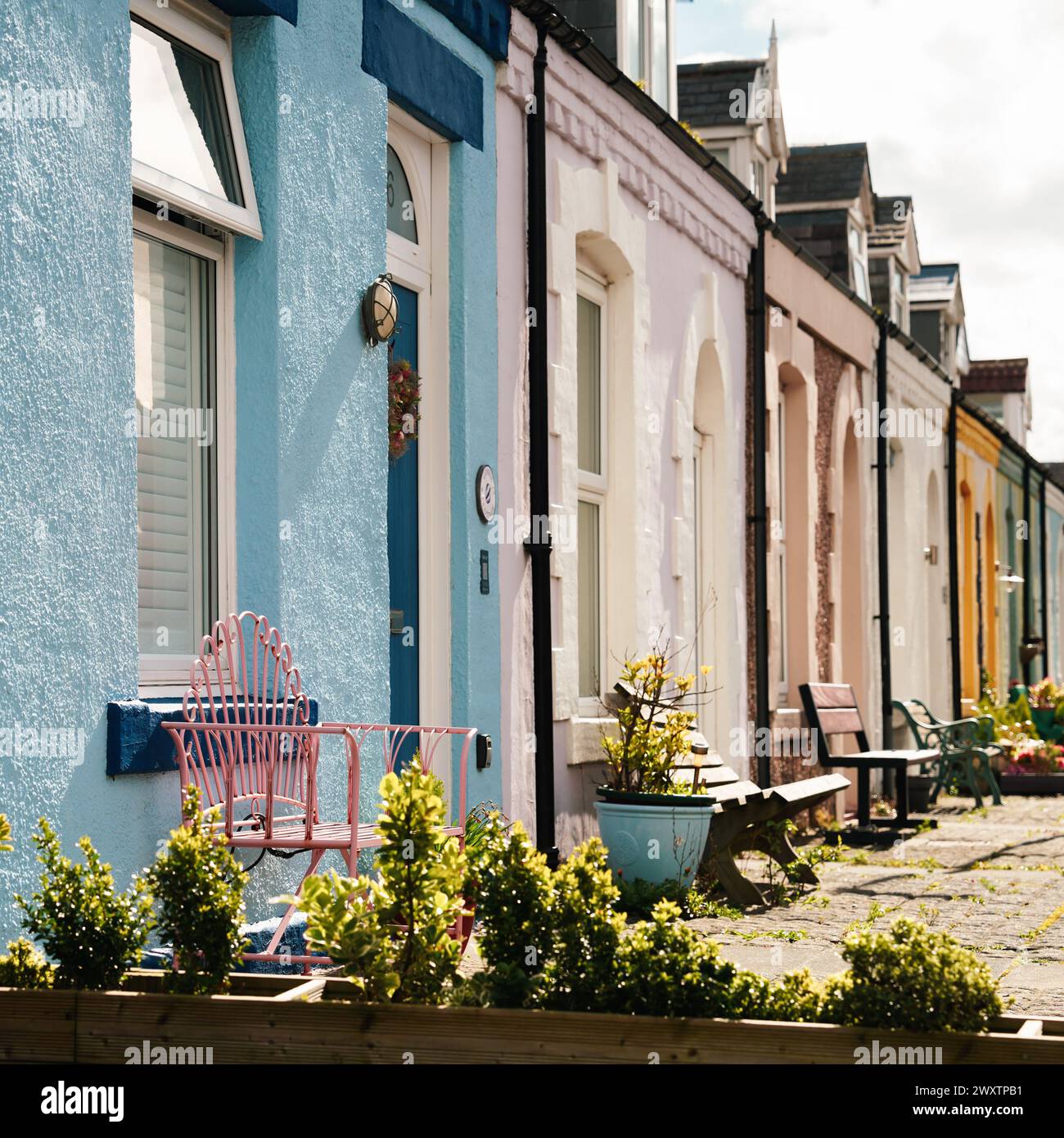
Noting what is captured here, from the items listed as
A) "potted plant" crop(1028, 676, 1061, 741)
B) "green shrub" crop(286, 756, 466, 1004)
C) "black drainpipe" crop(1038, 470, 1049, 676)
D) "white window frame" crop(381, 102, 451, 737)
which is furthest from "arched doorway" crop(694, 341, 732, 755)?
"black drainpipe" crop(1038, 470, 1049, 676)

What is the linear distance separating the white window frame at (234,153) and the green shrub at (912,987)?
344 centimetres

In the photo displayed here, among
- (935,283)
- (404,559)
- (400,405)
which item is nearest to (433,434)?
(400,405)

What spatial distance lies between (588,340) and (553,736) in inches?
99.1

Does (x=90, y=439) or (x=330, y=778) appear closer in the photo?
(x=90, y=439)

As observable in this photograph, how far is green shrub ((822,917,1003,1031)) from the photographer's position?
11.1 ft

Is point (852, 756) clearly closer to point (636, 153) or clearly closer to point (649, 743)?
point (649, 743)

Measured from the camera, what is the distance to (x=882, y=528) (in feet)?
55.8

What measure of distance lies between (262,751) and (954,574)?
16.4 m

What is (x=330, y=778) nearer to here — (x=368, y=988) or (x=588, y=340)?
(x=368, y=988)

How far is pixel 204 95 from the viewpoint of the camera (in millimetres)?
6168

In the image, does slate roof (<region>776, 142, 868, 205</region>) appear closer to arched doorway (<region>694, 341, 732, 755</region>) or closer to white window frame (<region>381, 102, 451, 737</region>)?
arched doorway (<region>694, 341, 732, 755</region>)

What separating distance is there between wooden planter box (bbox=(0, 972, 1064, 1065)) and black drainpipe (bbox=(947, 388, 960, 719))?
1781 cm
